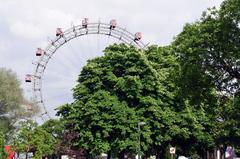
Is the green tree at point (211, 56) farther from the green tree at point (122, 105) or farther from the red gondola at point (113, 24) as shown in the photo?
the red gondola at point (113, 24)

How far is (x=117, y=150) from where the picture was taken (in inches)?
2261

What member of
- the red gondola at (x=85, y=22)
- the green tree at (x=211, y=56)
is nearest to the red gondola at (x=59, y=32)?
the red gondola at (x=85, y=22)

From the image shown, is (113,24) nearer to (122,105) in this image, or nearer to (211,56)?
(122,105)

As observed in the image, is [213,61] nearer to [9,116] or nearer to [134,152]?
[134,152]

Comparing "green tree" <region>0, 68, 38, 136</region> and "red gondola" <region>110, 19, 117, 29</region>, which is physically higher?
"red gondola" <region>110, 19, 117, 29</region>

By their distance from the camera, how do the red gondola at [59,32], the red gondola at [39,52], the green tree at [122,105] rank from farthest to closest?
the red gondola at [39,52]
the red gondola at [59,32]
the green tree at [122,105]

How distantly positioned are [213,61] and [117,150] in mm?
25434

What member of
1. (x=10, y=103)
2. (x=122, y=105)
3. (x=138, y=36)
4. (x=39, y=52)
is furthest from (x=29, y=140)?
(x=138, y=36)

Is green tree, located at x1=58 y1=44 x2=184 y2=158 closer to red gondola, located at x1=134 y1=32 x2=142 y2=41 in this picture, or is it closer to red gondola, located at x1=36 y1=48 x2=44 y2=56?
red gondola, located at x1=134 y1=32 x2=142 y2=41

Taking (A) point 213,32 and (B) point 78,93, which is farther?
(B) point 78,93

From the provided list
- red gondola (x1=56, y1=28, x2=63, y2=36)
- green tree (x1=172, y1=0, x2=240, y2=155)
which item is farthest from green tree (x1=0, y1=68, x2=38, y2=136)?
green tree (x1=172, y1=0, x2=240, y2=155)

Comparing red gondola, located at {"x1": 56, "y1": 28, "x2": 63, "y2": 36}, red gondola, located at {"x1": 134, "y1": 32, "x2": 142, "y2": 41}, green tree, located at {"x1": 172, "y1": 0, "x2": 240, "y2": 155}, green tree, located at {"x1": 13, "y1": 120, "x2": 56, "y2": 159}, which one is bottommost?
green tree, located at {"x1": 13, "y1": 120, "x2": 56, "y2": 159}

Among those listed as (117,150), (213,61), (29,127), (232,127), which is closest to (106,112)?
(117,150)

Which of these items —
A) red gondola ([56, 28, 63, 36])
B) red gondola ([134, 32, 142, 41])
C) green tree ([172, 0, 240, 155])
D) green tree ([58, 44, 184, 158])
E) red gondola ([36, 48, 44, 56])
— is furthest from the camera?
red gondola ([36, 48, 44, 56])
